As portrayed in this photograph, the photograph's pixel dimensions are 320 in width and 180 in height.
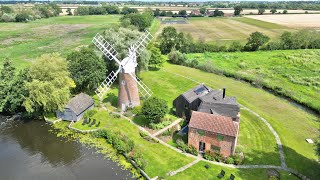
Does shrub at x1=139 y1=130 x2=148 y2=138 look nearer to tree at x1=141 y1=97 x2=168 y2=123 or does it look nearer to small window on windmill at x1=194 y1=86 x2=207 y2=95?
tree at x1=141 y1=97 x2=168 y2=123

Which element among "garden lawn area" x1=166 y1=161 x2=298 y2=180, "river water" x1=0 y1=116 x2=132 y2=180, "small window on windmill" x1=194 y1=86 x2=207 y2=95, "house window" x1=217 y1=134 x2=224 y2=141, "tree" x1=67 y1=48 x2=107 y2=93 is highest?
"tree" x1=67 y1=48 x2=107 y2=93

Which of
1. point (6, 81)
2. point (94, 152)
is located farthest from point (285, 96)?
point (6, 81)

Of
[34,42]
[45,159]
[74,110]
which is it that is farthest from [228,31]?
[45,159]

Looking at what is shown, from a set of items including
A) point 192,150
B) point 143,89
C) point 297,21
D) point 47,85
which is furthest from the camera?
point 297,21

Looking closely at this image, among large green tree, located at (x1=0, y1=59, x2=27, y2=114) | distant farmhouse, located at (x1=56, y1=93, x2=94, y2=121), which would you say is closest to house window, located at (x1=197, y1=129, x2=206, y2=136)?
distant farmhouse, located at (x1=56, y1=93, x2=94, y2=121)

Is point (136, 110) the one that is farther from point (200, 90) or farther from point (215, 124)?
point (215, 124)

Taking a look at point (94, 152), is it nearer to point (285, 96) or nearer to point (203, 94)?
point (203, 94)
